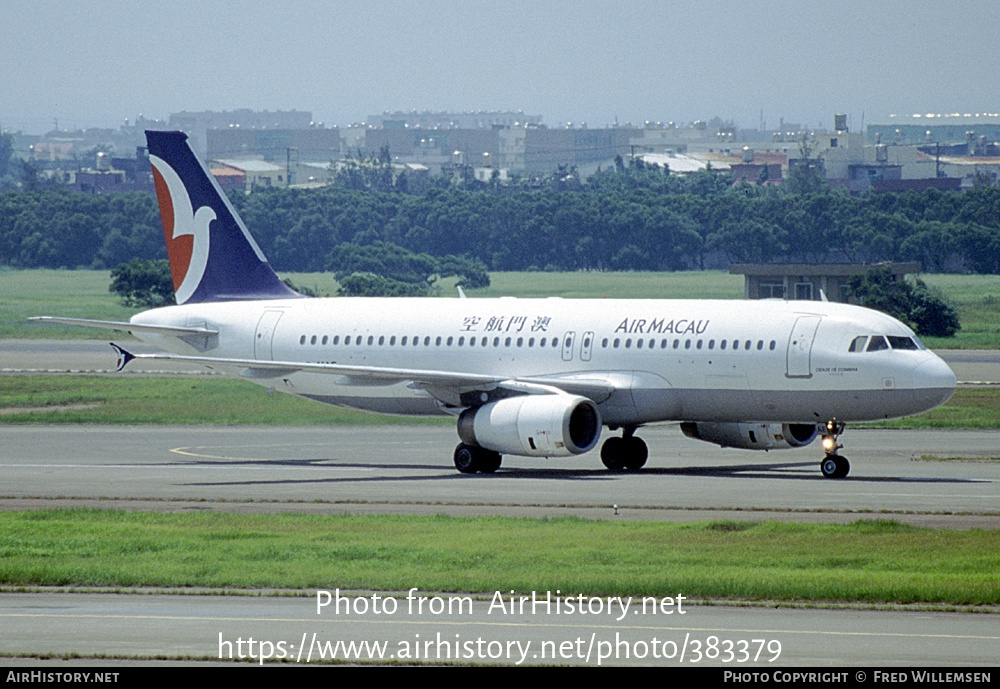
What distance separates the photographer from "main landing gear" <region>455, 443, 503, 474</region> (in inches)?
1745

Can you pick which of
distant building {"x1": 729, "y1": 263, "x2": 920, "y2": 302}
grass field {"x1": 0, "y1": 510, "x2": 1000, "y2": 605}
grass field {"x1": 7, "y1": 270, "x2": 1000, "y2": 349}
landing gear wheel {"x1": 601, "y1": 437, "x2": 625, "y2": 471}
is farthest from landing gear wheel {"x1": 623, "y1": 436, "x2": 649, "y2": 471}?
distant building {"x1": 729, "y1": 263, "x2": 920, "y2": 302}

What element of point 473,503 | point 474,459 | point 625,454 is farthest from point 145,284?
point 473,503

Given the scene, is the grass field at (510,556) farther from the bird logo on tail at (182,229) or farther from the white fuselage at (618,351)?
the bird logo on tail at (182,229)

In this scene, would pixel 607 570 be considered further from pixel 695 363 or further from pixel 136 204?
pixel 136 204

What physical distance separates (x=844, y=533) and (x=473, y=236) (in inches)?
6497

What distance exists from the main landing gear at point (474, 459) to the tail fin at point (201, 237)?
11.0 m

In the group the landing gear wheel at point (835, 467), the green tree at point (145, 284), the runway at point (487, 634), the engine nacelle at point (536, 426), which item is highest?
the runway at point (487, 634)

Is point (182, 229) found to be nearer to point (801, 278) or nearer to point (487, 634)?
point (487, 634)

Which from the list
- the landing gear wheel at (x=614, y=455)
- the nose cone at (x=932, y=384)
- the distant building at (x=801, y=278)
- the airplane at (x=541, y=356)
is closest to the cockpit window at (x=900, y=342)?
the airplane at (x=541, y=356)

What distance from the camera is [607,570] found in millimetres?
26422

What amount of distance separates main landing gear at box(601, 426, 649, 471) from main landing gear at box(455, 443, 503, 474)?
316 centimetres

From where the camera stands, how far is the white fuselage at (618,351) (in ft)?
136

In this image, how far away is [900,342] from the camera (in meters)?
41.8

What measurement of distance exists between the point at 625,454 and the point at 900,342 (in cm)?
806
